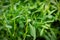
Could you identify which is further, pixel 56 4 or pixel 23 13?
pixel 56 4

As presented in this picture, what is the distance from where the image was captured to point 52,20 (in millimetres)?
1590

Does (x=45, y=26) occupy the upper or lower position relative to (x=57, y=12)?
lower

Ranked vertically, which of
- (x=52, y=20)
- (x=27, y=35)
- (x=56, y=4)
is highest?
(x=56, y=4)

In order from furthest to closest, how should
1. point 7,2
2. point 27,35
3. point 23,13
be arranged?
1. point 7,2
2. point 23,13
3. point 27,35

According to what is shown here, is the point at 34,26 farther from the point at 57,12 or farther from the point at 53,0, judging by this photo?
the point at 53,0

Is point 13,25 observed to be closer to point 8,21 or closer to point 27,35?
point 8,21

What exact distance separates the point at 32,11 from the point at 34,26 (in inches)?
8.2

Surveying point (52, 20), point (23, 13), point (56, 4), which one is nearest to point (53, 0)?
point (56, 4)

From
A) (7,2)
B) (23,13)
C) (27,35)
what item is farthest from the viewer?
(7,2)

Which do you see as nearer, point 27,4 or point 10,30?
point 10,30

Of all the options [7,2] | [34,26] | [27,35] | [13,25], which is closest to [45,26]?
[34,26]

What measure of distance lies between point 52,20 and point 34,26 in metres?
0.21

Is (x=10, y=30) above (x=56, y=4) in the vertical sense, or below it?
below

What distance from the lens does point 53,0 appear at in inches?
69.1
